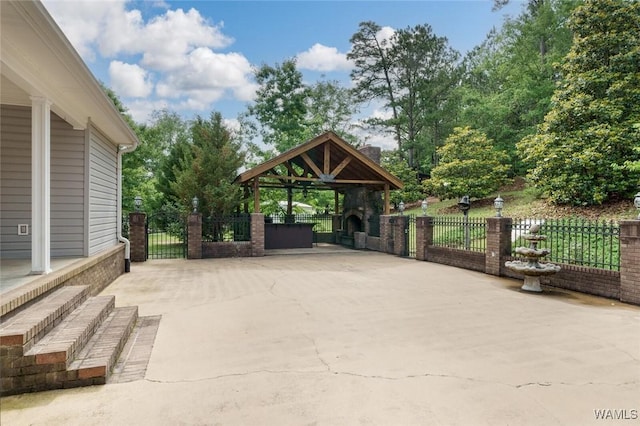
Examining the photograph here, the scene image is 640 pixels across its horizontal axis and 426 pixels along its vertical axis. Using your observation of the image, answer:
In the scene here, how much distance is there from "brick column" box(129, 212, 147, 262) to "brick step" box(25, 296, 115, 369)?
23.7 feet

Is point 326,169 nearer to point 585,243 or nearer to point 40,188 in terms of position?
point 585,243

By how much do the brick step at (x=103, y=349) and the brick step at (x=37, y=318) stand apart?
0.39 m

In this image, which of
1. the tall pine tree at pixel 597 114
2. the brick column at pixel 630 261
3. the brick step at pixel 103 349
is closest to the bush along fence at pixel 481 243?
the brick column at pixel 630 261

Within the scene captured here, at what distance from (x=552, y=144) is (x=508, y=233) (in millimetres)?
5788

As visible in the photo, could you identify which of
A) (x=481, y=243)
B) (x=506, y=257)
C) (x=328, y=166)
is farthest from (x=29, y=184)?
(x=481, y=243)

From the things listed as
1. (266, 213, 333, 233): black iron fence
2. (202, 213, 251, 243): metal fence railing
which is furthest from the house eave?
(266, 213, 333, 233): black iron fence

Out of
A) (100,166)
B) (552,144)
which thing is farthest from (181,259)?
(552,144)

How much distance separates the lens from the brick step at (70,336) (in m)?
2.97

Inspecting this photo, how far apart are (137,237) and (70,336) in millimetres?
8731

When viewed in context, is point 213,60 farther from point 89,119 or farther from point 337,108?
point 89,119

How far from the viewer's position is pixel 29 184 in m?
6.05

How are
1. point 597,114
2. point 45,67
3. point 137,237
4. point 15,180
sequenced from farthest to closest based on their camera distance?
point 597,114 → point 137,237 → point 15,180 → point 45,67

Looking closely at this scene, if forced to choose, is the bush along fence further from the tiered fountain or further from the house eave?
the house eave

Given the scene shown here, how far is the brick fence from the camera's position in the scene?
612 centimetres
